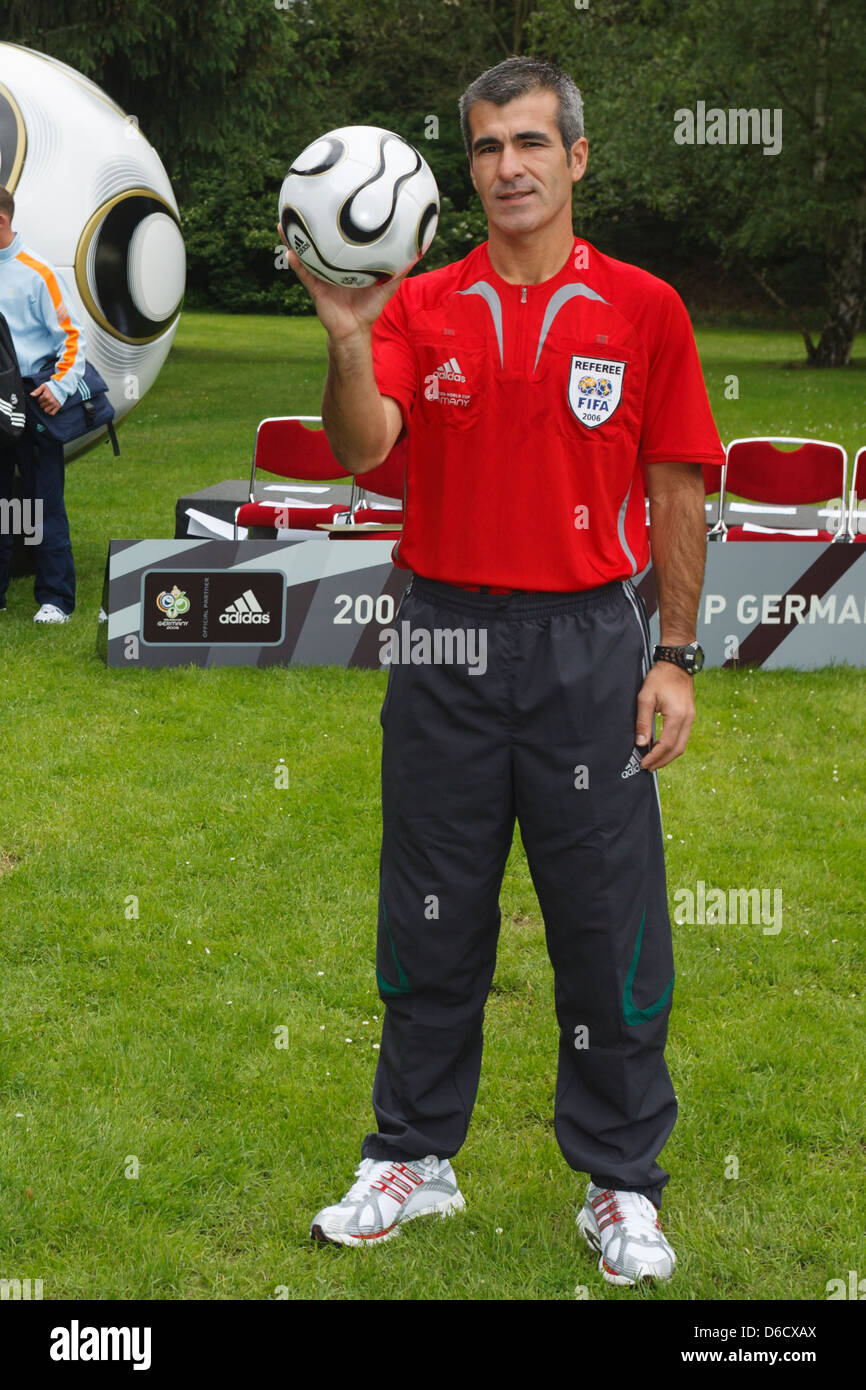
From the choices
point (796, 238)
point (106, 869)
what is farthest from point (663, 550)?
point (796, 238)

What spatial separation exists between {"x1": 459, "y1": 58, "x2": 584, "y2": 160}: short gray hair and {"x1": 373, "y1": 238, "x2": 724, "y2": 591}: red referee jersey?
0.27 m

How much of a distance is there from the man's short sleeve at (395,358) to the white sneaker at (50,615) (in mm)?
6103

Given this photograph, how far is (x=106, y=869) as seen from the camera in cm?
543

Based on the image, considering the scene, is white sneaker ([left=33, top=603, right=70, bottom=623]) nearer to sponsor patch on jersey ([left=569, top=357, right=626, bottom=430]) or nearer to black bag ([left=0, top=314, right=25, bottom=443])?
black bag ([left=0, top=314, right=25, bottom=443])

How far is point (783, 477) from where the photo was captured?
9.12 meters

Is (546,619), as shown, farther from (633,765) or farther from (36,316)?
(36,316)

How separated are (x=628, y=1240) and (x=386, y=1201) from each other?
23.9 inches

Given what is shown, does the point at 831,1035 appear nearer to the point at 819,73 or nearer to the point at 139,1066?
the point at 139,1066

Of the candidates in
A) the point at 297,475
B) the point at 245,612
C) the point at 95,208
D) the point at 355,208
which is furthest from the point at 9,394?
the point at 355,208

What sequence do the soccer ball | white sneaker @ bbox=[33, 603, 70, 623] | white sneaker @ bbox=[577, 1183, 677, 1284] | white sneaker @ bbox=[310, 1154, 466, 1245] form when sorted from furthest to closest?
white sneaker @ bbox=[33, 603, 70, 623] < white sneaker @ bbox=[310, 1154, 466, 1245] < white sneaker @ bbox=[577, 1183, 677, 1284] < the soccer ball

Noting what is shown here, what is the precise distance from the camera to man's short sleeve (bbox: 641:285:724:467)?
3039 mm

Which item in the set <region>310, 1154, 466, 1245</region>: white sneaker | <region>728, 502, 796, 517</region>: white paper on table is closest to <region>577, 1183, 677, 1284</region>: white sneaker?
<region>310, 1154, 466, 1245</region>: white sneaker

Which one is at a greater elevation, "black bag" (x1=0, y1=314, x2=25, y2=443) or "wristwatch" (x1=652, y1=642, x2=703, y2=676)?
"black bag" (x1=0, y1=314, x2=25, y2=443)

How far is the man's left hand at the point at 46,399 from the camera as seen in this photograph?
841 cm
